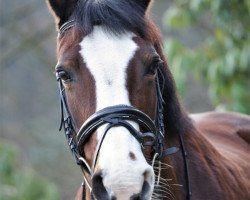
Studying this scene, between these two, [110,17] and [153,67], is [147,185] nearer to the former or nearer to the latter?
[153,67]

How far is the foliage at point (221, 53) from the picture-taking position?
8.34m

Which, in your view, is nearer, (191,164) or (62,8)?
(62,8)

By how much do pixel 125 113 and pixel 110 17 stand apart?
1.82 feet

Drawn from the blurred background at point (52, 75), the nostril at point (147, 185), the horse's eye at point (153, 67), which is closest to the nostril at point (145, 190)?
the nostril at point (147, 185)

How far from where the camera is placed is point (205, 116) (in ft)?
20.5

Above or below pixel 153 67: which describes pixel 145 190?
below

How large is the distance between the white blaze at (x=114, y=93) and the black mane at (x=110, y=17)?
4cm

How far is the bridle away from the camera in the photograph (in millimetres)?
3793

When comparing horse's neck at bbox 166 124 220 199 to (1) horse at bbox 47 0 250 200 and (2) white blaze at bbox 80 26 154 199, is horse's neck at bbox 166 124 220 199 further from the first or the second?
(2) white blaze at bbox 80 26 154 199

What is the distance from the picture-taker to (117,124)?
3793mm

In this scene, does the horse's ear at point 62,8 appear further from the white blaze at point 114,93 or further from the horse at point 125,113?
the white blaze at point 114,93

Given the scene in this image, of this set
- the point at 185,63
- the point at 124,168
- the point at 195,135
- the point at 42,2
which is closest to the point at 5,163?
the point at 185,63

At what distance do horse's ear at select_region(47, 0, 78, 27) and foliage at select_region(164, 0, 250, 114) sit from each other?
385 centimetres

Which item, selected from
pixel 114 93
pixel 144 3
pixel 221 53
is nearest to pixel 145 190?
pixel 114 93
